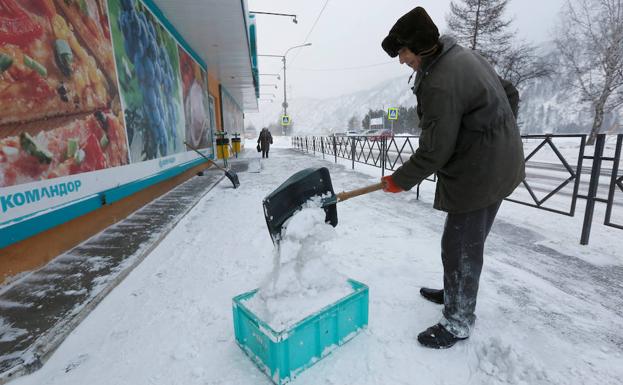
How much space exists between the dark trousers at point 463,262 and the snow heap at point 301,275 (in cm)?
64

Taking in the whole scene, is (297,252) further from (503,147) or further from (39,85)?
(39,85)

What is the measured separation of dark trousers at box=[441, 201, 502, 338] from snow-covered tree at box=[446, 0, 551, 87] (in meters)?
21.1

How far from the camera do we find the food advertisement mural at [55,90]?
2.32 meters

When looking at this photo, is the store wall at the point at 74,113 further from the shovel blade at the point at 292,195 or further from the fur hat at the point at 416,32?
the fur hat at the point at 416,32

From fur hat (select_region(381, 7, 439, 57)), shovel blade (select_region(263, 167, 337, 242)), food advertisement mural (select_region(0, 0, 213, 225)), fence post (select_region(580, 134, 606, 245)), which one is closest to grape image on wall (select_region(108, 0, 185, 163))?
food advertisement mural (select_region(0, 0, 213, 225))

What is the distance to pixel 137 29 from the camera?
472 cm

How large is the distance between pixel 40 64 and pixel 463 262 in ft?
12.1

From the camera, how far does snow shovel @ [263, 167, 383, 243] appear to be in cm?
175

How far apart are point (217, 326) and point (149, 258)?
1.46 metres

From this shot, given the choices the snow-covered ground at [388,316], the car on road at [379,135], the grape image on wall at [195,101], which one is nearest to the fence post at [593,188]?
the snow-covered ground at [388,316]

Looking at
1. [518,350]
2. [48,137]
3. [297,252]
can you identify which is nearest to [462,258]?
[518,350]

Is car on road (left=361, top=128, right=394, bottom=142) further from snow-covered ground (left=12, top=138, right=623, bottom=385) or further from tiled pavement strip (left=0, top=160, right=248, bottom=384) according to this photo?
tiled pavement strip (left=0, top=160, right=248, bottom=384)

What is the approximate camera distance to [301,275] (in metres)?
1.78

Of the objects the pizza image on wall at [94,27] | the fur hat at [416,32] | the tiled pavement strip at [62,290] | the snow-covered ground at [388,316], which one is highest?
the pizza image on wall at [94,27]
